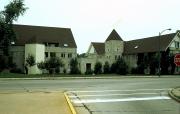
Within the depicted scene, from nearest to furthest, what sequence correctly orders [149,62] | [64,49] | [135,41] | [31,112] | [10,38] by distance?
[31,112]
[10,38]
[149,62]
[64,49]
[135,41]

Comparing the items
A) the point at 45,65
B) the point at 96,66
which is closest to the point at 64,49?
the point at 96,66

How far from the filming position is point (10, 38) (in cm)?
7319

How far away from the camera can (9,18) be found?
72500 mm

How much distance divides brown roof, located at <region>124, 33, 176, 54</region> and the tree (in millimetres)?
30894

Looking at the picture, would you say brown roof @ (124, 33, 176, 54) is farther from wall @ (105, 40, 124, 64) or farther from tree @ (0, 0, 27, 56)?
tree @ (0, 0, 27, 56)

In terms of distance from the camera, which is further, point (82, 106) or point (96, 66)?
point (96, 66)

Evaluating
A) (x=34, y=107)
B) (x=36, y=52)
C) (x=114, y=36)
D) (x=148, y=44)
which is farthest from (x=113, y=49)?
(x=34, y=107)

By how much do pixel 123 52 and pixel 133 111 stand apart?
290ft

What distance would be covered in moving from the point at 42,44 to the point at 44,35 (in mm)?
5443

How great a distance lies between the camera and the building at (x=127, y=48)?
8756 centimetres

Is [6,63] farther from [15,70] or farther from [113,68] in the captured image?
[113,68]

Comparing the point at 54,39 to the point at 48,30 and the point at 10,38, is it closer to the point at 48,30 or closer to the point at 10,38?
the point at 48,30

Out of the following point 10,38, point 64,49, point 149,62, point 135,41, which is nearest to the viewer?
point 10,38

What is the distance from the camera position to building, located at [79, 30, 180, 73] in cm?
8756
